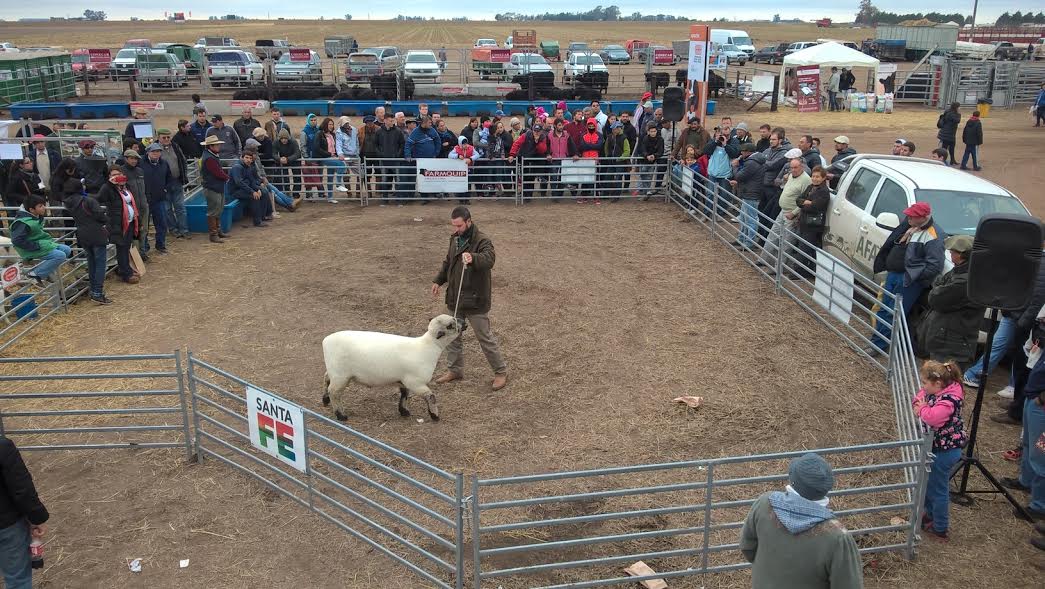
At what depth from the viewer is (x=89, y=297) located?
11.3 meters

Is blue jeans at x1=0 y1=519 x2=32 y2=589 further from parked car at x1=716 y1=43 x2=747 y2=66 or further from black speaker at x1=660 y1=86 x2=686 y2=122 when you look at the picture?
parked car at x1=716 y1=43 x2=747 y2=66

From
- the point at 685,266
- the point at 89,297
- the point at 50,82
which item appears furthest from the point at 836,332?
the point at 50,82

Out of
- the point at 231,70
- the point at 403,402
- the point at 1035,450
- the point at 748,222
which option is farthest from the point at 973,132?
the point at 231,70

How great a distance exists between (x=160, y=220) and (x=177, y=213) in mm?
1069

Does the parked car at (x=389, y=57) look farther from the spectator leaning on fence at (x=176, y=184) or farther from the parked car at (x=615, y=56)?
the spectator leaning on fence at (x=176, y=184)

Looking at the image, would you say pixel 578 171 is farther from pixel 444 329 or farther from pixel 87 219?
pixel 444 329

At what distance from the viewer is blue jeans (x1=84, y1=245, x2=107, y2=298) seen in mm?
10969

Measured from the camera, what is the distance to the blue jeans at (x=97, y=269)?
11.0 m

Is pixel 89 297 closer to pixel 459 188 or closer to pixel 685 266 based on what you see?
pixel 459 188

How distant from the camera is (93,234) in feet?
35.3

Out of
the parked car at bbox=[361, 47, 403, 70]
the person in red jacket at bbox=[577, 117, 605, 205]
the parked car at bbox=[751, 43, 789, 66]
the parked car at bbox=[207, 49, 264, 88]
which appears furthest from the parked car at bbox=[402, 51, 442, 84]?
the parked car at bbox=[751, 43, 789, 66]

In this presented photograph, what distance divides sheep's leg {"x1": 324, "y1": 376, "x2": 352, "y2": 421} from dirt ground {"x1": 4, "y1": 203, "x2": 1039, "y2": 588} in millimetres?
277

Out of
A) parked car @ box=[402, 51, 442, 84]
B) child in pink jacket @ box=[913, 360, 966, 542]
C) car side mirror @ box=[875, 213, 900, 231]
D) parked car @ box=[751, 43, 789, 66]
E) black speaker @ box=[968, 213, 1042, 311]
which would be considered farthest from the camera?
parked car @ box=[751, 43, 789, 66]

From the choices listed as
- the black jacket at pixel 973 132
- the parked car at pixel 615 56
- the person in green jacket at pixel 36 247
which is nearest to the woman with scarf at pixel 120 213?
the person in green jacket at pixel 36 247
